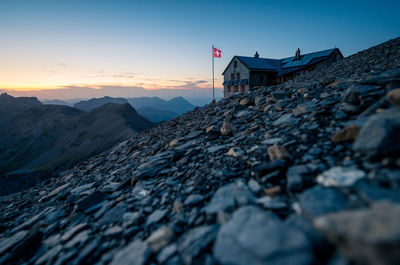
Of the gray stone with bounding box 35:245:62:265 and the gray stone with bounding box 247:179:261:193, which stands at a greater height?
the gray stone with bounding box 247:179:261:193

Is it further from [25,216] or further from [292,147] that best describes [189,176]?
[25,216]

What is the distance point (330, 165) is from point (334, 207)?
841 mm

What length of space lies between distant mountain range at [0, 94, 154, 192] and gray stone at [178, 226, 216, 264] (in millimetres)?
42695

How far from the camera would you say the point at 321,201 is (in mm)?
1735

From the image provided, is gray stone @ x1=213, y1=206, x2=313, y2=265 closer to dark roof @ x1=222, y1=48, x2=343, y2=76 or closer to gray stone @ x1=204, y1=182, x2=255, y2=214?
gray stone @ x1=204, y1=182, x2=255, y2=214

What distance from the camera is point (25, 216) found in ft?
15.9

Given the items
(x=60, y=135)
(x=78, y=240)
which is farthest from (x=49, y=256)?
(x=60, y=135)

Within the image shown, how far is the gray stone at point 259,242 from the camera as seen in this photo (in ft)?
4.54

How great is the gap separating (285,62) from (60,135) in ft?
282

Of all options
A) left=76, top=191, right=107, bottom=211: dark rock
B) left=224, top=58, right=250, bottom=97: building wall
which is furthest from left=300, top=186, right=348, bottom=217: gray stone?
left=224, top=58, right=250, bottom=97: building wall

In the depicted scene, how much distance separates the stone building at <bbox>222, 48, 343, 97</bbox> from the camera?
119ft

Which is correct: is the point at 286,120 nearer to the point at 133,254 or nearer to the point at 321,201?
the point at 321,201

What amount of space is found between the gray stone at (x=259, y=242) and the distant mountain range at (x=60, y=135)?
43099 mm

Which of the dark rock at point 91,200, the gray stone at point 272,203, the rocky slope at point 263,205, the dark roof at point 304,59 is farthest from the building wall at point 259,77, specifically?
the gray stone at point 272,203
